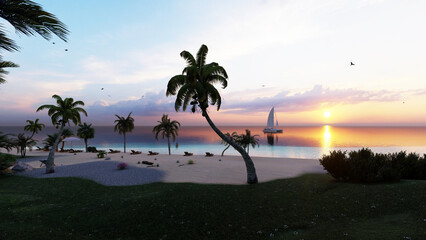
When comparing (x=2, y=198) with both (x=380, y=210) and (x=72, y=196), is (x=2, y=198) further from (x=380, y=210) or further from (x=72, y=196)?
(x=380, y=210)

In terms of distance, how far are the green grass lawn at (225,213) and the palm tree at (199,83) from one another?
22.4ft

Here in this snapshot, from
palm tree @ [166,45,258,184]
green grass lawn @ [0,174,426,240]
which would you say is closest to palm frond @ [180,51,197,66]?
palm tree @ [166,45,258,184]

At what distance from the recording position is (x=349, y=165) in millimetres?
16359

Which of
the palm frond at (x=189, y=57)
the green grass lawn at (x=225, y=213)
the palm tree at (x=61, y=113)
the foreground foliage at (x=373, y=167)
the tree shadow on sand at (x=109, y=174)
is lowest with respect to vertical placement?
the tree shadow on sand at (x=109, y=174)

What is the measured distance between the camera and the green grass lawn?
27.6 feet

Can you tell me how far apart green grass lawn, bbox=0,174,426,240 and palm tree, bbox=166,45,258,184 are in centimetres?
682

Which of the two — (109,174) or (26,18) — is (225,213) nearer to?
(26,18)

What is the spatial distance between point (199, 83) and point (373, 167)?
1603cm

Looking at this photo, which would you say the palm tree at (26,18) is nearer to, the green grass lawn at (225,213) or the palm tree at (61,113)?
the green grass lawn at (225,213)

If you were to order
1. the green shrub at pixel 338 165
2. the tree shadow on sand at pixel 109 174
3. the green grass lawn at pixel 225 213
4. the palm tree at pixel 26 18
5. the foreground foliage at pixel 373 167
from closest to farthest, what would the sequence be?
the palm tree at pixel 26 18
the green grass lawn at pixel 225 213
the foreground foliage at pixel 373 167
the green shrub at pixel 338 165
the tree shadow on sand at pixel 109 174

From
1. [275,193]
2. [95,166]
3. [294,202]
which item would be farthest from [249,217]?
[95,166]

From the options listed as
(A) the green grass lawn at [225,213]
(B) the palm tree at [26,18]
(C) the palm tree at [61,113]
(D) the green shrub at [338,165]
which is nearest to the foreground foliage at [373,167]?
(D) the green shrub at [338,165]

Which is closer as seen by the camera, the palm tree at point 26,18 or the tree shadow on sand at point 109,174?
the palm tree at point 26,18

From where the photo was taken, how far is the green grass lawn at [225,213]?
8398mm
